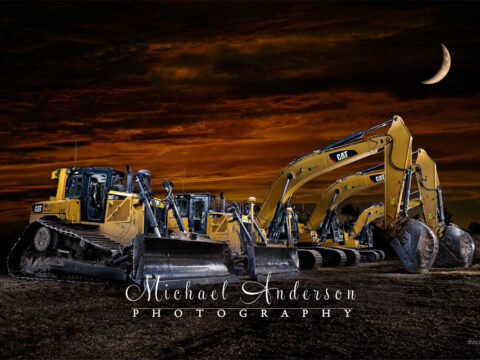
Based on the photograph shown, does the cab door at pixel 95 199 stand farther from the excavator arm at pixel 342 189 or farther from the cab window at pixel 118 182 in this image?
the excavator arm at pixel 342 189

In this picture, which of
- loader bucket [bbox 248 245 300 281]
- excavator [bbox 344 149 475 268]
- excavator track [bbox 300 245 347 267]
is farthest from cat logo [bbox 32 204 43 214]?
excavator [bbox 344 149 475 268]

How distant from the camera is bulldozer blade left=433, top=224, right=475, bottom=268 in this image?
49.9 feet

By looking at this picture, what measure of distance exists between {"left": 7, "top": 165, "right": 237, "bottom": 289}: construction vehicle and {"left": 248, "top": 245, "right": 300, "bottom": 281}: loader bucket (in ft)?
2.34

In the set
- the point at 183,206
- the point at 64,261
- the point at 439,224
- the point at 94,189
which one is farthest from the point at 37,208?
the point at 439,224

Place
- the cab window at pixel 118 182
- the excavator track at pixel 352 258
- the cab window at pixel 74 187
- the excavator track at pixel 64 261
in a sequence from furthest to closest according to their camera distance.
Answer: the excavator track at pixel 352 258
the cab window at pixel 74 187
the cab window at pixel 118 182
the excavator track at pixel 64 261

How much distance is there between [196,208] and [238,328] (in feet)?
29.8

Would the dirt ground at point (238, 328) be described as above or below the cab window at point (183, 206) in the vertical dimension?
below

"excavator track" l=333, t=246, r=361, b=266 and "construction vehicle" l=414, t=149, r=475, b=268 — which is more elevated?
"construction vehicle" l=414, t=149, r=475, b=268

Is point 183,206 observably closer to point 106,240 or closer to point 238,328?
point 106,240

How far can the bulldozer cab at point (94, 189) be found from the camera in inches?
412

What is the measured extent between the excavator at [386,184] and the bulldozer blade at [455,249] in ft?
9.28

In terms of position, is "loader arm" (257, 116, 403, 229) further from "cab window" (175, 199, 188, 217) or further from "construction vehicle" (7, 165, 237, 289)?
"construction vehicle" (7, 165, 237, 289)

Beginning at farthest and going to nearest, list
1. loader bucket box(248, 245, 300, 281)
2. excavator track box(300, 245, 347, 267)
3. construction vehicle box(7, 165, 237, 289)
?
excavator track box(300, 245, 347, 267) → loader bucket box(248, 245, 300, 281) → construction vehicle box(7, 165, 237, 289)

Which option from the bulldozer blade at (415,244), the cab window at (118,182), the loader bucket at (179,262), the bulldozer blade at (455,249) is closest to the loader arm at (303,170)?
the bulldozer blade at (415,244)
